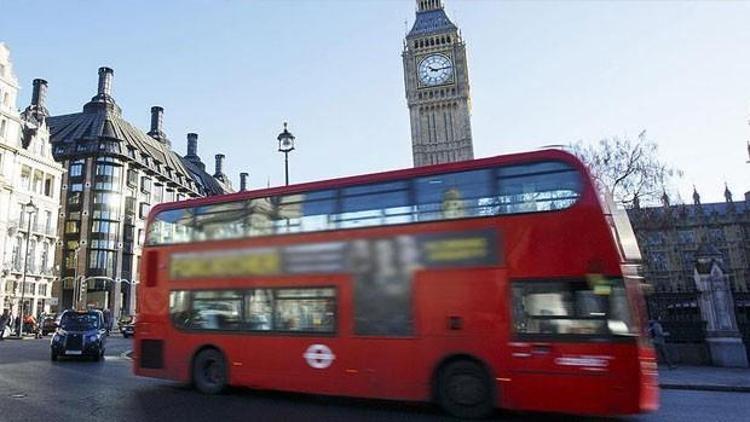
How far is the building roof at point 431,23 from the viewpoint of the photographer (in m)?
93.7

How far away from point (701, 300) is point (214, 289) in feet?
53.8

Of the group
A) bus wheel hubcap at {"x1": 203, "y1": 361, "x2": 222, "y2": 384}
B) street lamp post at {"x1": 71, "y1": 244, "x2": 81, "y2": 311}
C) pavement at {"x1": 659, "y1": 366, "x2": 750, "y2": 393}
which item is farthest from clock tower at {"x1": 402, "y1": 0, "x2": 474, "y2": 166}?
bus wheel hubcap at {"x1": 203, "y1": 361, "x2": 222, "y2": 384}

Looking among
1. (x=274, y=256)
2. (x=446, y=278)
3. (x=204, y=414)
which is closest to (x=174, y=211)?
(x=274, y=256)

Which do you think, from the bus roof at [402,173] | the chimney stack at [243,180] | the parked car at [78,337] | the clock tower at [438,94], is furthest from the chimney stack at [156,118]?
the bus roof at [402,173]

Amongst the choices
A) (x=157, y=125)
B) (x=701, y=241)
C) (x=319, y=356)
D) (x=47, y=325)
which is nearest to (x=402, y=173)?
(x=319, y=356)

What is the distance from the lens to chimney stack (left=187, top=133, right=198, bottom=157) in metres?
93.8

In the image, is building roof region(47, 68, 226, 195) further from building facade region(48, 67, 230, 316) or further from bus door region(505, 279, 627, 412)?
bus door region(505, 279, 627, 412)

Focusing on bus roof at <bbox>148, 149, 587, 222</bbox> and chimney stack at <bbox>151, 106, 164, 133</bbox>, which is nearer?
bus roof at <bbox>148, 149, 587, 222</bbox>

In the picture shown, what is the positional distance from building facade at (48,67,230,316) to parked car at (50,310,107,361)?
3804cm

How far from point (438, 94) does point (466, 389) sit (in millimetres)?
85855

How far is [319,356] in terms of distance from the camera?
933 centimetres

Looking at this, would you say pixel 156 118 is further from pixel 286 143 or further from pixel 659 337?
pixel 659 337

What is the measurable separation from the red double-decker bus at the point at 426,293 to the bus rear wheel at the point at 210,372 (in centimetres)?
3

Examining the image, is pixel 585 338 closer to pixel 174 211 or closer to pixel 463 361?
pixel 463 361
